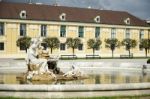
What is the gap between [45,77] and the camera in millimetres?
21156

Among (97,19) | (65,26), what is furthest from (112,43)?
(65,26)

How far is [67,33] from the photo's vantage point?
254 ft

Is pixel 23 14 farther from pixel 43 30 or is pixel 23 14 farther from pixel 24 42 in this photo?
pixel 24 42

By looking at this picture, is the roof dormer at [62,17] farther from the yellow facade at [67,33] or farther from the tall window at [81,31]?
the tall window at [81,31]

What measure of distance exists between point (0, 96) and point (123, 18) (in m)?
70.6

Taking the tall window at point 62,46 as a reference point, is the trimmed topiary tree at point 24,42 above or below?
above

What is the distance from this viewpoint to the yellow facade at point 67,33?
71.6 m

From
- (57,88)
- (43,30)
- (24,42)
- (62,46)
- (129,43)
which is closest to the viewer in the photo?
(57,88)

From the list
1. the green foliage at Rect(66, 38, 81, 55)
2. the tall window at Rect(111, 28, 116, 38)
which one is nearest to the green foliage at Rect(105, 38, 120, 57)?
the tall window at Rect(111, 28, 116, 38)

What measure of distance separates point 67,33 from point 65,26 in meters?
1.35

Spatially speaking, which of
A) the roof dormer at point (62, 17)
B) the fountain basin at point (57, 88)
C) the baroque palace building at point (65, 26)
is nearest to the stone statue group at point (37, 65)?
the fountain basin at point (57, 88)

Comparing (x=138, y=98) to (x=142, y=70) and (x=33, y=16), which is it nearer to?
(x=142, y=70)

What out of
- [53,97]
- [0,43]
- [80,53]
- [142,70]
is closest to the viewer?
[53,97]

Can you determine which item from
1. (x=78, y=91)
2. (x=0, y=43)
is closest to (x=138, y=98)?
(x=78, y=91)
